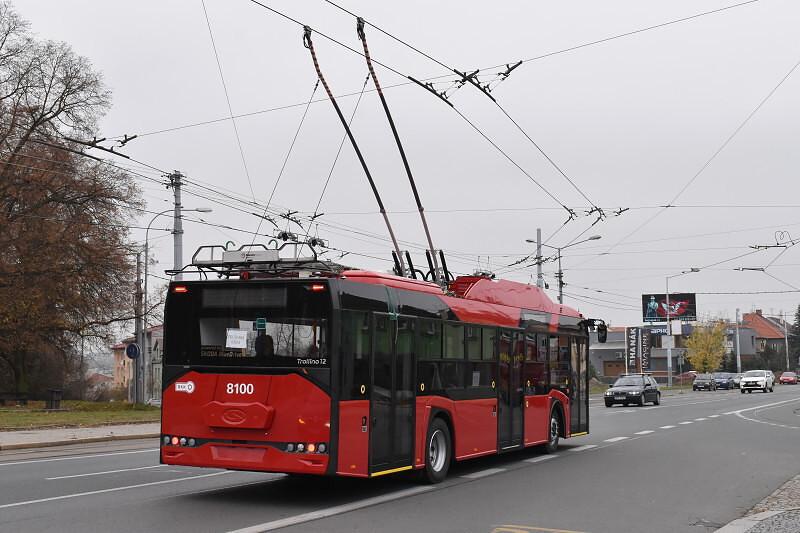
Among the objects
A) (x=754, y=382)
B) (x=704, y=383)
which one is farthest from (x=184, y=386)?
(x=704, y=383)

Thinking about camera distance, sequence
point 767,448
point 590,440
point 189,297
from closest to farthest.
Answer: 1. point 189,297
2. point 767,448
3. point 590,440

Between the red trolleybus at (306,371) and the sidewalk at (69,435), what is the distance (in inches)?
384

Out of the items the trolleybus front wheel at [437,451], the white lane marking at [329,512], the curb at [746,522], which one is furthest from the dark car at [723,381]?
the curb at [746,522]

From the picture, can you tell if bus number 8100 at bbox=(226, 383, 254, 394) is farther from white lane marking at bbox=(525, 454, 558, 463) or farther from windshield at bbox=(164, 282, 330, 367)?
white lane marking at bbox=(525, 454, 558, 463)

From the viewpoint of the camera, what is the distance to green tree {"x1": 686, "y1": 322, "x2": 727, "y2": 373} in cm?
11050

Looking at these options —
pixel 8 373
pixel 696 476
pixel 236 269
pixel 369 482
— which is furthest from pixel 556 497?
pixel 8 373

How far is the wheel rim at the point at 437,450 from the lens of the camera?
1245 cm

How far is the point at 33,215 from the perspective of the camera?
3769 cm

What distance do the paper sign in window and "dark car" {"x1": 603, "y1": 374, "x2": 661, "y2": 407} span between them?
34.6 m

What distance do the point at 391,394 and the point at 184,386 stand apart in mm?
2493

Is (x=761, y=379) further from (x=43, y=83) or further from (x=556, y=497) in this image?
(x=556, y=497)

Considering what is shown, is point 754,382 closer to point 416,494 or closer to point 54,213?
→ point 54,213

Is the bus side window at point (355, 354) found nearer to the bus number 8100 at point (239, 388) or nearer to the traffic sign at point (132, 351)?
the bus number 8100 at point (239, 388)

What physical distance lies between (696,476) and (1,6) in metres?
35.2
